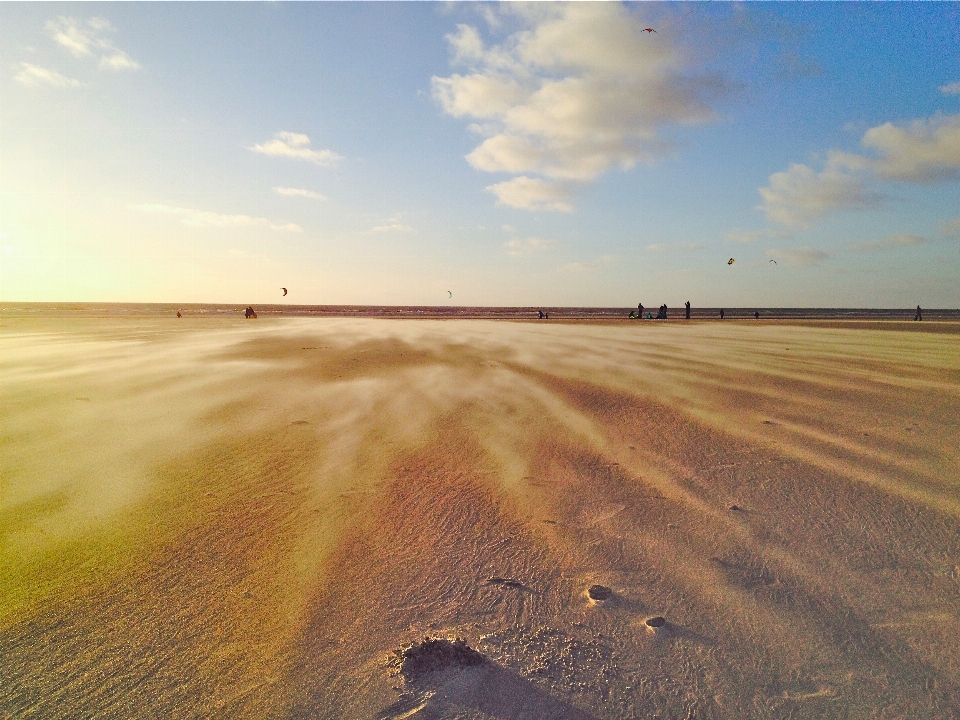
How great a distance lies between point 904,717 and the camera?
2111 millimetres

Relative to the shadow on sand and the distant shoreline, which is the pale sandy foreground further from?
the distant shoreline

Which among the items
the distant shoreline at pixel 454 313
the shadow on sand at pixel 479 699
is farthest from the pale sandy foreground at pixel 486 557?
the distant shoreline at pixel 454 313

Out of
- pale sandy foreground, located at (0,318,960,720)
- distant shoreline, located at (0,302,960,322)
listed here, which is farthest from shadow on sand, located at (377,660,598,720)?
distant shoreline, located at (0,302,960,322)

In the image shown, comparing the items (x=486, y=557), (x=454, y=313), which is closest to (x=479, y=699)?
(x=486, y=557)

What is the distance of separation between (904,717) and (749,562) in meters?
1.13

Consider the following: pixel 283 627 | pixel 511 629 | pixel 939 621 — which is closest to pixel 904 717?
pixel 939 621

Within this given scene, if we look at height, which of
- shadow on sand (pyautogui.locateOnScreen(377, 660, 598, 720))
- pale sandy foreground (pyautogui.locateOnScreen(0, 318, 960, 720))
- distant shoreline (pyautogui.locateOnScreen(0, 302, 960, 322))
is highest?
distant shoreline (pyautogui.locateOnScreen(0, 302, 960, 322))

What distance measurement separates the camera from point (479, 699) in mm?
2213

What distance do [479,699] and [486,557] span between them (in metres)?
1.11

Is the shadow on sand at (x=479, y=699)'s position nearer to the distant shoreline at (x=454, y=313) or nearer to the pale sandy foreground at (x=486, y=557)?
the pale sandy foreground at (x=486, y=557)

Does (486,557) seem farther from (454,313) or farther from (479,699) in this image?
(454,313)

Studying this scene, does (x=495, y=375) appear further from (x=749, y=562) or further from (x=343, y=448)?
(x=749, y=562)

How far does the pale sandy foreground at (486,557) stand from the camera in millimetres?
2277

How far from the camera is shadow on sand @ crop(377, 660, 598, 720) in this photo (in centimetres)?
214
